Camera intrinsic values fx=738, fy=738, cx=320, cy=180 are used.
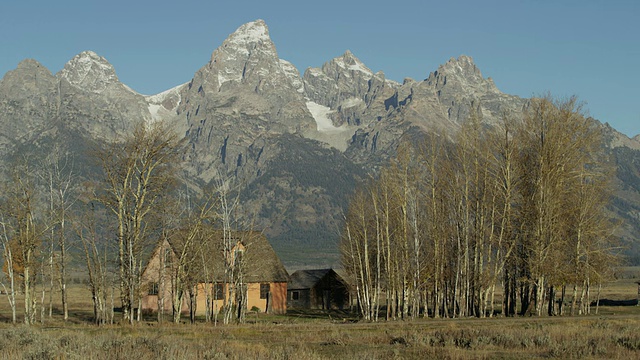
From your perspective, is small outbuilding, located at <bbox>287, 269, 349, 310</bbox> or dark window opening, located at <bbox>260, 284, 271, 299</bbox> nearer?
dark window opening, located at <bbox>260, 284, 271, 299</bbox>

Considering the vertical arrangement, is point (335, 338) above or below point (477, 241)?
below

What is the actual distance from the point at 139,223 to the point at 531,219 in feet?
90.9

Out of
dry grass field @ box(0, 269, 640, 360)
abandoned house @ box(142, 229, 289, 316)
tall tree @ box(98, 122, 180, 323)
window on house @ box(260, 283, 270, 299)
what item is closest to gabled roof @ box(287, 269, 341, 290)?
abandoned house @ box(142, 229, 289, 316)

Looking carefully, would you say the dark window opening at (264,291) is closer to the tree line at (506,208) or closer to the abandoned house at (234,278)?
the abandoned house at (234,278)

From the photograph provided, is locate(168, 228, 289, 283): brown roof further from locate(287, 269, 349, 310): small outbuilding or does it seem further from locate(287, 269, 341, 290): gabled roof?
locate(287, 269, 349, 310): small outbuilding

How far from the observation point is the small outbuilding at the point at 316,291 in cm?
9462

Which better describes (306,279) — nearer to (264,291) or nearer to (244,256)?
(264,291)

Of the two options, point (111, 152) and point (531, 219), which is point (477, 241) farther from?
point (111, 152)

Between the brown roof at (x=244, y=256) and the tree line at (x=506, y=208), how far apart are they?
12.0m

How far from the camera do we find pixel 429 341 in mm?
30844

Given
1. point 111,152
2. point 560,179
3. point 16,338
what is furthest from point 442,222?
point 16,338

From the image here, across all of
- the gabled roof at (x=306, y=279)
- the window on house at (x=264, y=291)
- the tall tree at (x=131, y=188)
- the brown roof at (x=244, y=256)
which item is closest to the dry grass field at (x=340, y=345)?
the tall tree at (x=131, y=188)

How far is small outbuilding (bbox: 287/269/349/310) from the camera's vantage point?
310ft

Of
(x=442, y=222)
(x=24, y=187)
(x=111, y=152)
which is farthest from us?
(x=442, y=222)
